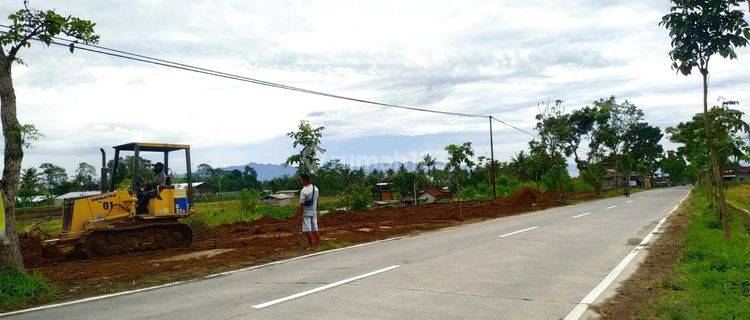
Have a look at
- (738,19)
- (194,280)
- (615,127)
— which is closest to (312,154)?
(194,280)

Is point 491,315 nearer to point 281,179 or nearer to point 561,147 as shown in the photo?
point 561,147

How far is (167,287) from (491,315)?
18.1 feet

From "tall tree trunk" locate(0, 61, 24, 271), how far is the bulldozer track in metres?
3.74

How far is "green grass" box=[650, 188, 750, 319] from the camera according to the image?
20.8ft

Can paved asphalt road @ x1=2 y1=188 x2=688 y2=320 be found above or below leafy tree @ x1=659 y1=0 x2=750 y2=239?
below

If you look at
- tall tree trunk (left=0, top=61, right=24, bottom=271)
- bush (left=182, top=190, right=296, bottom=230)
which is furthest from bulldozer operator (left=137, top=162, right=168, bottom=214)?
bush (left=182, top=190, right=296, bottom=230)

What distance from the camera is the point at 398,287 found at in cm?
819

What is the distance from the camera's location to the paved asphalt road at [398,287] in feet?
22.4

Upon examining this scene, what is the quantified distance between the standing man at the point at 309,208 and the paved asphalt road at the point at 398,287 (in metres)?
1.17

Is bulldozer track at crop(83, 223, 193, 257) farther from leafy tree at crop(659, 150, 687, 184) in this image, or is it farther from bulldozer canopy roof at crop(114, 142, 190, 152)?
leafy tree at crop(659, 150, 687, 184)

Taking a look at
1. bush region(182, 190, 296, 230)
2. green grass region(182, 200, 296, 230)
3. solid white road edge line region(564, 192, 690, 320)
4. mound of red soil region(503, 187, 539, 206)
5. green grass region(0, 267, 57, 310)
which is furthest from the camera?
mound of red soil region(503, 187, 539, 206)

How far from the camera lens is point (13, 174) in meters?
9.75

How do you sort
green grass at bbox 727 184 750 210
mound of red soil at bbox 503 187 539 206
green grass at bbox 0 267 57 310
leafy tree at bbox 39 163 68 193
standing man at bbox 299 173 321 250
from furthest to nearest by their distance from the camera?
leafy tree at bbox 39 163 68 193, mound of red soil at bbox 503 187 539 206, green grass at bbox 727 184 750 210, standing man at bbox 299 173 321 250, green grass at bbox 0 267 57 310

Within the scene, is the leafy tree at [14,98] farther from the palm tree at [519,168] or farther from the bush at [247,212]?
the palm tree at [519,168]
